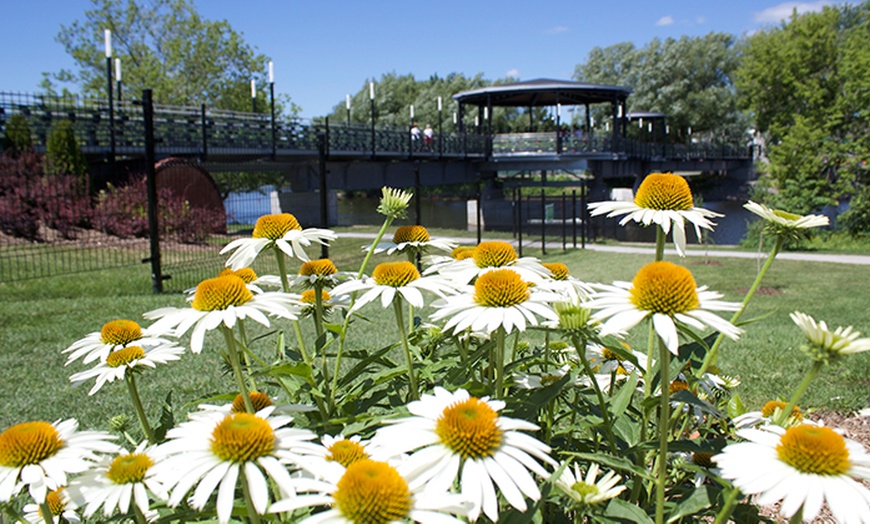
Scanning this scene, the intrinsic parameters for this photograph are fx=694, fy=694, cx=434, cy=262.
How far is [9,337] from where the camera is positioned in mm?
7199

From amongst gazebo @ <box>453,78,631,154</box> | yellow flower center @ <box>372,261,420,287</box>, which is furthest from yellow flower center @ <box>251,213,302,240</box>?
gazebo @ <box>453,78,631,154</box>

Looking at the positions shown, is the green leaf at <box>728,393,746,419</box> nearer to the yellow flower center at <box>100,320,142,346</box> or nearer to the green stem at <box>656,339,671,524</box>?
the green stem at <box>656,339,671,524</box>

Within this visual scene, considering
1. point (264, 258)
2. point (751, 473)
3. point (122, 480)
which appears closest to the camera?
point (751, 473)

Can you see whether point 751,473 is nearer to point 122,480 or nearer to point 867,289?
point 122,480

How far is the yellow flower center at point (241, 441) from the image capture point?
1.29m

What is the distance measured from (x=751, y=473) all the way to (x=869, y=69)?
28103mm

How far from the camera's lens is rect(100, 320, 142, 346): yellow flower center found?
7.17 feet

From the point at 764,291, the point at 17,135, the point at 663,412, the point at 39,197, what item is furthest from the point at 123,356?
the point at 17,135

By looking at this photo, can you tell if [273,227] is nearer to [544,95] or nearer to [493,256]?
[493,256]

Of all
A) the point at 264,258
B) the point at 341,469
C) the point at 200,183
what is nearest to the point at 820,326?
the point at 341,469

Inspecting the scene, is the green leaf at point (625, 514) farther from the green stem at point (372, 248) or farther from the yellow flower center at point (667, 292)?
the green stem at point (372, 248)

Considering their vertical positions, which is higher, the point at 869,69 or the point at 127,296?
the point at 869,69

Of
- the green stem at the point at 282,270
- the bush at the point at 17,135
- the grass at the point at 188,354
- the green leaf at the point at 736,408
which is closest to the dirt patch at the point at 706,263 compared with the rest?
the grass at the point at 188,354

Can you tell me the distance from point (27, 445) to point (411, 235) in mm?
1389
